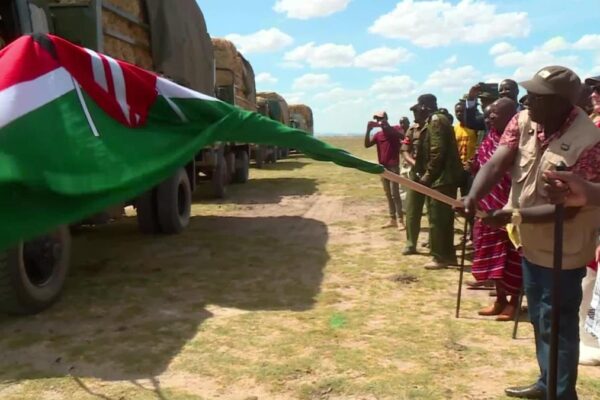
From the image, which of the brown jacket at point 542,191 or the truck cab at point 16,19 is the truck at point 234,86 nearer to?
the truck cab at point 16,19

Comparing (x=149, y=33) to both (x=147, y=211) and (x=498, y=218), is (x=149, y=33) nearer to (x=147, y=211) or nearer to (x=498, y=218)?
(x=147, y=211)

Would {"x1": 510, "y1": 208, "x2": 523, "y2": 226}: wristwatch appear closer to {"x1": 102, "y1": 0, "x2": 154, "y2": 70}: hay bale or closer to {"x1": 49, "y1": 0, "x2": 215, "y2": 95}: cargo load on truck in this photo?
{"x1": 49, "y1": 0, "x2": 215, "y2": 95}: cargo load on truck

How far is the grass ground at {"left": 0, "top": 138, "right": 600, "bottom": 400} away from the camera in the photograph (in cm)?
363

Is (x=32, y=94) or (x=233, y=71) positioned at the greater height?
(x=233, y=71)

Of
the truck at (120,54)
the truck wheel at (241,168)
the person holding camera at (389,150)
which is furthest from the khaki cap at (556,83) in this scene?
the truck wheel at (241,168)

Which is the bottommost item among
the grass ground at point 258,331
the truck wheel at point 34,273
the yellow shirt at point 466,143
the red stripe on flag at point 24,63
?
the grass ground at point 258,331

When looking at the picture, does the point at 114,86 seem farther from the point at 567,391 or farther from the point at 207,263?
the point at 207,263

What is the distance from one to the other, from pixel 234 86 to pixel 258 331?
983 centimetres

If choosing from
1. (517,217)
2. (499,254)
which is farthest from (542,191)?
(499,254)

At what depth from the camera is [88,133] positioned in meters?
2.92

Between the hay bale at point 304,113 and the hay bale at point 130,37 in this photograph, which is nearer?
the hay bale at point 130,37

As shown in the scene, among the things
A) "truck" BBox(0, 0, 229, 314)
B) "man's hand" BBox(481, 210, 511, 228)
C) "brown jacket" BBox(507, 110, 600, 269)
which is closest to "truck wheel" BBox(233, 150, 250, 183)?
"truck" BBox(0, 0, 229, 314)

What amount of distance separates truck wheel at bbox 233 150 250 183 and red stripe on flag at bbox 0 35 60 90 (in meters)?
12.4

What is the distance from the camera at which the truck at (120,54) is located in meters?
4.70
